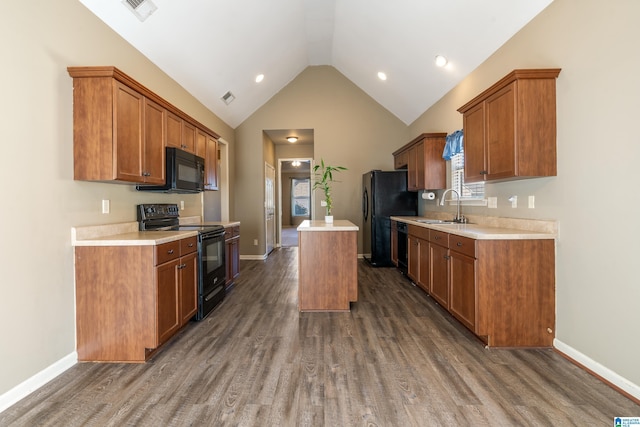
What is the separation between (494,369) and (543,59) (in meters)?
2.41

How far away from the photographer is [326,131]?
6109 millimetres

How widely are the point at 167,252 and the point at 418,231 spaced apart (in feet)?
9.29

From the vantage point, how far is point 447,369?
6.66ft

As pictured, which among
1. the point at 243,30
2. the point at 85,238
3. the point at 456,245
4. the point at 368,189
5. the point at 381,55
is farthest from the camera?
the point at 368,189

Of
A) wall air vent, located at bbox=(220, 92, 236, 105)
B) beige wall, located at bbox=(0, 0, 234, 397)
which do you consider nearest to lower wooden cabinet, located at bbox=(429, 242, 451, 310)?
beige wall, located at bbox=(0, 0, 234, 397)

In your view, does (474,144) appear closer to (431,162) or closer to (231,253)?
(431,162)

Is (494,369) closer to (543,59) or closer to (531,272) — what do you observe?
(531,272)

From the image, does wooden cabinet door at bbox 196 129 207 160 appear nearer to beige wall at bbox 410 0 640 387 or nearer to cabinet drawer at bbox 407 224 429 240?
cabinet drawer at bbox 407 224 429 240

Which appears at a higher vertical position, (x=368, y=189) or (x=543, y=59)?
(x=543, y=59)

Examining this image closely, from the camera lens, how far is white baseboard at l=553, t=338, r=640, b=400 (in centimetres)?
173

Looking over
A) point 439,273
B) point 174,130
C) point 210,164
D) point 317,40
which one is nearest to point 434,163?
point 439,273

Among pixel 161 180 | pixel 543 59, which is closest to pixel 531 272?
pixel 543 59

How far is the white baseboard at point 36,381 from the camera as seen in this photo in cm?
168

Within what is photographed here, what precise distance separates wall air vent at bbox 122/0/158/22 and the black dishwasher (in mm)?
3809
